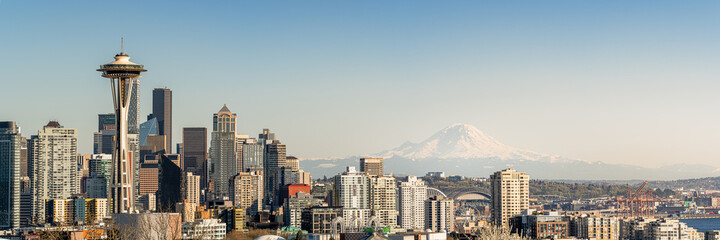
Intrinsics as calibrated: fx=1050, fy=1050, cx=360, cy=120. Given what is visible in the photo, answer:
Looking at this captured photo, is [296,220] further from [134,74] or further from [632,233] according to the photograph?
[134,74]

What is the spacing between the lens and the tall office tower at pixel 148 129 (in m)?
99.4

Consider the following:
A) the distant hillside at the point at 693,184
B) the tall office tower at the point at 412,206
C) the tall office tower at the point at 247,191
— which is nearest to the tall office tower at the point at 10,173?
the tall office tower at the point at 247,191

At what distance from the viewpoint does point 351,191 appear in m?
63.1

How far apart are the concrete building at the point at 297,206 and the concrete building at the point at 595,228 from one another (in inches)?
580

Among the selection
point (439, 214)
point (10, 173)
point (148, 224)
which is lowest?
point (439, 214)

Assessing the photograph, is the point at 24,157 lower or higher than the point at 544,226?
higher

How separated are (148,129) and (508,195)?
2077 inches

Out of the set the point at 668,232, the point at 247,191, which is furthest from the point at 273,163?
the point at 668,232

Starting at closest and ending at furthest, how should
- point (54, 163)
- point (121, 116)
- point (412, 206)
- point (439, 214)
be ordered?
point (121, 116) < point (439, 214) < point (412, 206) < point (54, 163)

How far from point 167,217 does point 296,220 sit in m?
36.4

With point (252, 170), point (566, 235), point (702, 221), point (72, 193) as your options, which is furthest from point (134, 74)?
point (702, 221)

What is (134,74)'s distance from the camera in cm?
3356

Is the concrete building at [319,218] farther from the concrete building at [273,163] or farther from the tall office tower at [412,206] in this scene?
the concrete building at [273,163]

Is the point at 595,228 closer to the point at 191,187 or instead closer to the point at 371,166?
the point at 371,166
